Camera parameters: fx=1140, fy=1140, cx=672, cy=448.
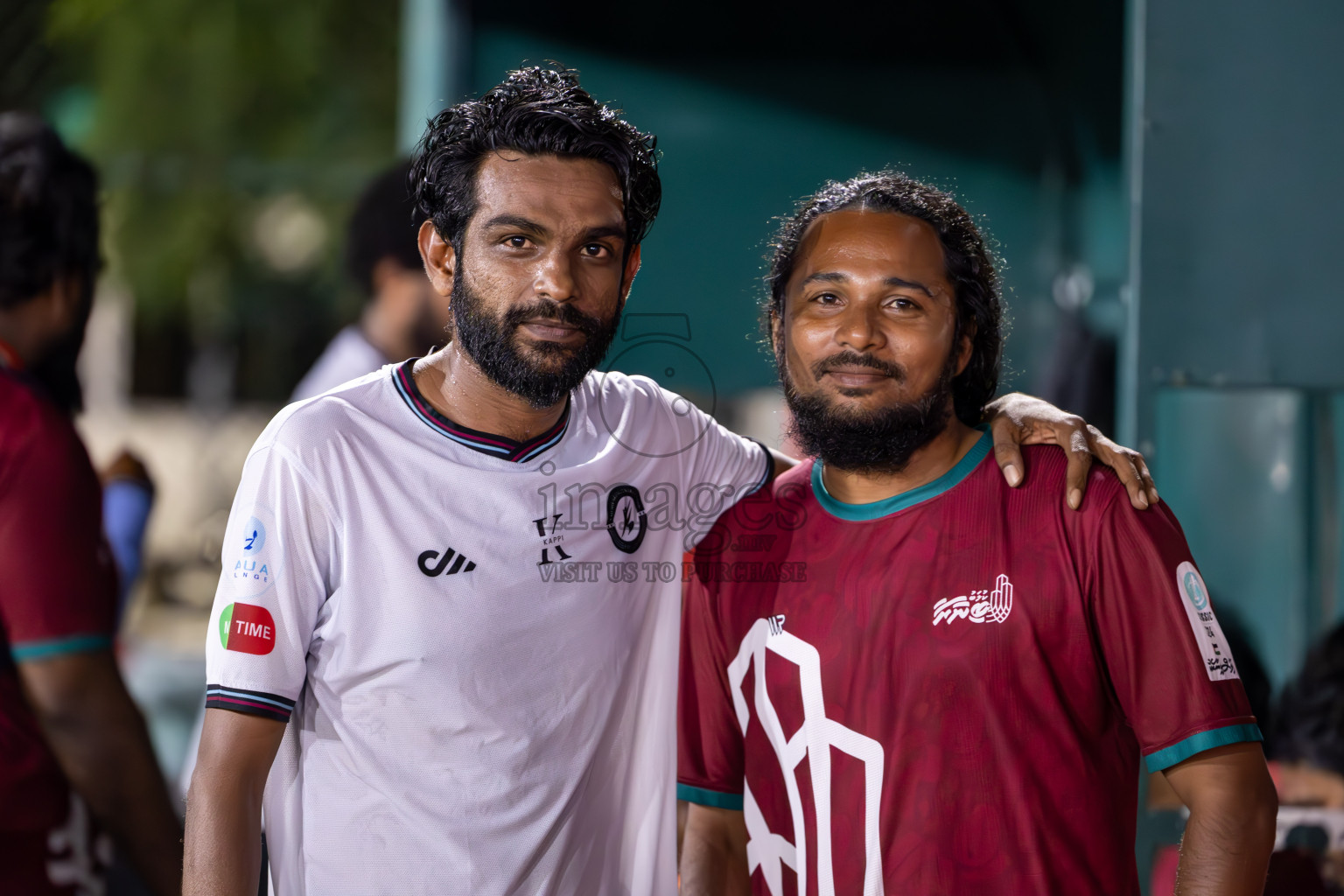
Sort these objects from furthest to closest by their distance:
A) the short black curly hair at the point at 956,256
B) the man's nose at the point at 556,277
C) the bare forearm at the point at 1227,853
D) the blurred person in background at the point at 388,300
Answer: the blurred person in background at the point at 388,300
the short black curly hair at the point at 956,256
the man's nose at the point at 556,277
the bare forearm at the point at 1227,853

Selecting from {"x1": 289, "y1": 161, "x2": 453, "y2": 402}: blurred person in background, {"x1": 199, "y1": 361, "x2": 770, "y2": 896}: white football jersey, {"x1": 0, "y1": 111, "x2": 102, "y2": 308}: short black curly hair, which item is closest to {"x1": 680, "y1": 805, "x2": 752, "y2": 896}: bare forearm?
{"x1": 199, "y1": 361, "x2": 770, "y2": 896}: white football jersey

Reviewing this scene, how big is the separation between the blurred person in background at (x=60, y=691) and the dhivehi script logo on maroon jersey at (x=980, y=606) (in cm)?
209

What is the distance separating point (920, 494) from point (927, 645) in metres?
0.26

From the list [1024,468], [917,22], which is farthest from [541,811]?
[917,22]

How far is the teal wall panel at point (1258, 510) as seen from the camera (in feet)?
13.2

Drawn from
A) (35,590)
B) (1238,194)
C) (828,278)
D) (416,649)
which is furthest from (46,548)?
(1238,194)

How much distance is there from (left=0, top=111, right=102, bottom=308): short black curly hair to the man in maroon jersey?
2.28 m

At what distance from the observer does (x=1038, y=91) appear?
5.22m

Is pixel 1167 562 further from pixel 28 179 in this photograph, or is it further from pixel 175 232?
pixel 175 232

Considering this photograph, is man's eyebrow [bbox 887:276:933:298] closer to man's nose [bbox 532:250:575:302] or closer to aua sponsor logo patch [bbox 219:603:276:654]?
A: man's nose [bbox 532:250:575:302]

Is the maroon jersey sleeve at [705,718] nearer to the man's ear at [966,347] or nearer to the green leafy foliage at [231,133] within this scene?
the man's ear at [966,347]

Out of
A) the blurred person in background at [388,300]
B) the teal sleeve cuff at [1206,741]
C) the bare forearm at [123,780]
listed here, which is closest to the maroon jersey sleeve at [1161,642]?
the teal sleeve cuff at [1206,741]

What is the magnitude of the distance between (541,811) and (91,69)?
268 inches

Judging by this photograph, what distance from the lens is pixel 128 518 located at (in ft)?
13.5
